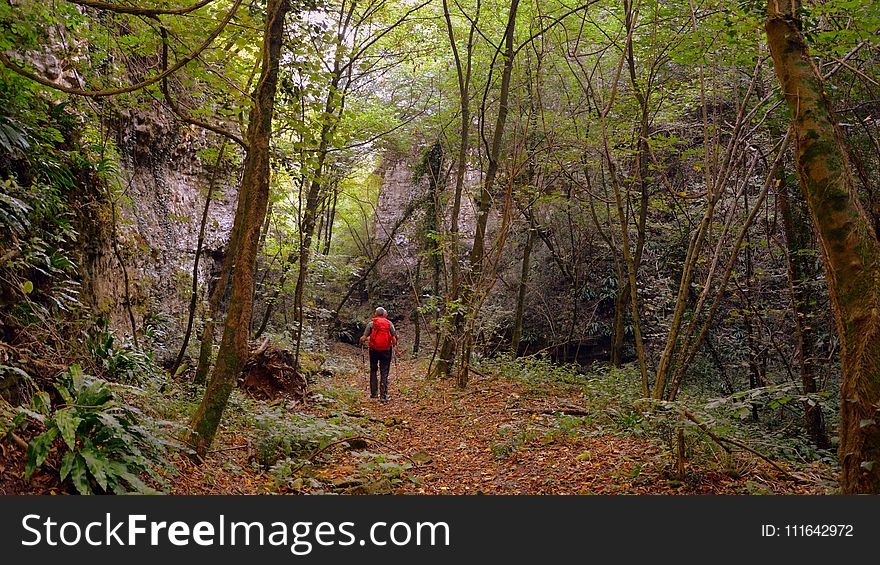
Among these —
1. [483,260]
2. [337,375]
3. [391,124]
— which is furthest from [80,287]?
[391,124]

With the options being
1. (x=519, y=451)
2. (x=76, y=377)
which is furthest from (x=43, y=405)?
(x=519, y=451)

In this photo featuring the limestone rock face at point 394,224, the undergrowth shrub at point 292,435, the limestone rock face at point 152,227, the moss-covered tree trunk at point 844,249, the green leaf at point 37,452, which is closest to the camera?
the moss-covered tree trunk at point 844,249

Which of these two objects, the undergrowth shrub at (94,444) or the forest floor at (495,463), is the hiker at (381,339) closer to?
the forest floor at (495,463)

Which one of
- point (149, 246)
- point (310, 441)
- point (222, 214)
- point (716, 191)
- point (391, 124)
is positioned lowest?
point (310, 441)

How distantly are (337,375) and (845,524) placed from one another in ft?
45.4

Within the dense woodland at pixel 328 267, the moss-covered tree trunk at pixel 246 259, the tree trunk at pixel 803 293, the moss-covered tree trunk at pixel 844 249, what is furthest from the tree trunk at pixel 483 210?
Result: the moss-covered tree trunk at pixel 844 249

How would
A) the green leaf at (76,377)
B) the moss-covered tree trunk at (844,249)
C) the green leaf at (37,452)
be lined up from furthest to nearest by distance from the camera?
the green leaf at (76,377) < the green leaf at (37,452) < the moss-covered tree trunk at (844,249)

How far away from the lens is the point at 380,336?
11.2m

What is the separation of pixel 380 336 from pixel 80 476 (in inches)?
294

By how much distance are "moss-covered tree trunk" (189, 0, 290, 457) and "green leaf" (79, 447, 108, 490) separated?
1526mm

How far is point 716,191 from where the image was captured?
23.6ft

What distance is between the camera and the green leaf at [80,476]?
3759mm

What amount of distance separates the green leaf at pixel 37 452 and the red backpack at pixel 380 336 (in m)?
7.45

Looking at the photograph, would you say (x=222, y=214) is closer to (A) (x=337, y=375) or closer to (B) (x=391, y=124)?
(A) (x=337, y=375)
